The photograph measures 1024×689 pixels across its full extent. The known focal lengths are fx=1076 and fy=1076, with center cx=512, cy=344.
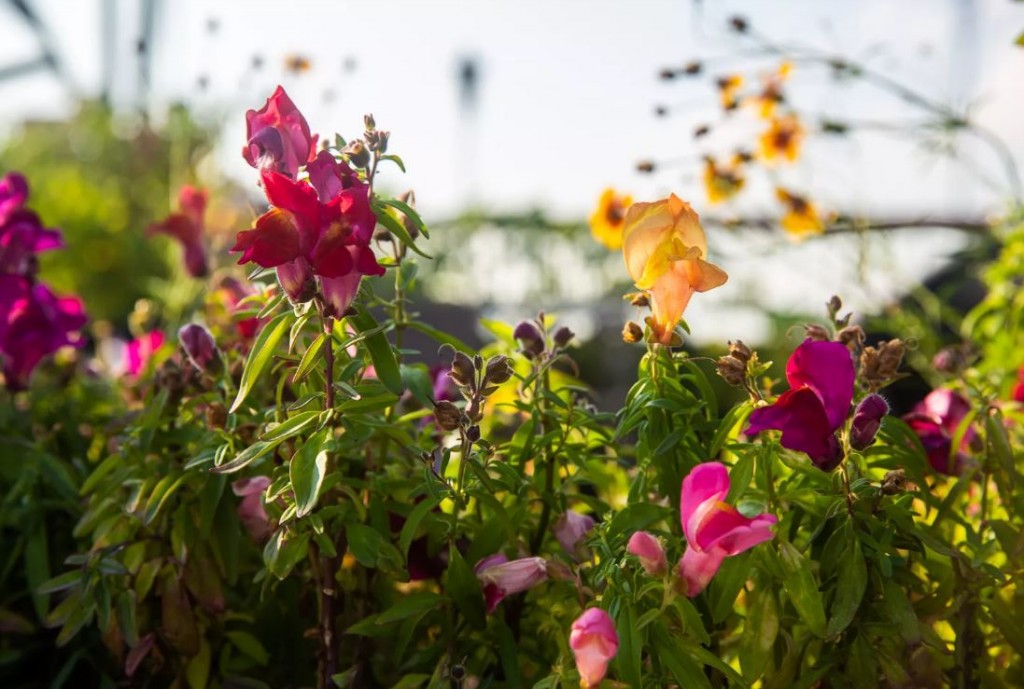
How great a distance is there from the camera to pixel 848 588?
2.34 ft

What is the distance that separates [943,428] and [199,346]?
2.15 ft

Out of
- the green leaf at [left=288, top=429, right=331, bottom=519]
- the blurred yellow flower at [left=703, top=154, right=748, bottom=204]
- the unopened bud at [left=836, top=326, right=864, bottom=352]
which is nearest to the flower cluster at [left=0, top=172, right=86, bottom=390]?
the green leaf at [left=288, top=429, right=331, bottom=519]

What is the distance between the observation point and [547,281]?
4316 millimetres

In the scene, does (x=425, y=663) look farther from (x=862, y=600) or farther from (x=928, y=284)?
(x=928, y=284)

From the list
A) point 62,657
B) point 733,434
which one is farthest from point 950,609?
point 62,657

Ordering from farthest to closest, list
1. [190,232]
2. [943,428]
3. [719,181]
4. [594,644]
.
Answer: [719,181] → [190,232] → [943,428] → [594,644]

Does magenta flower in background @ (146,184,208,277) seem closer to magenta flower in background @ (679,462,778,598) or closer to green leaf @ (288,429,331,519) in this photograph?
green leaf @ (288,429,331,519)

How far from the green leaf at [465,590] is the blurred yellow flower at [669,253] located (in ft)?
0.76

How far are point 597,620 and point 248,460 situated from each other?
255mm

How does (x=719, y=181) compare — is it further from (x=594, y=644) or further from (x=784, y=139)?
(x=594, y=644)

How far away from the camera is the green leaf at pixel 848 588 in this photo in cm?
71

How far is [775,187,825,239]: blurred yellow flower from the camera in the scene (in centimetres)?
192

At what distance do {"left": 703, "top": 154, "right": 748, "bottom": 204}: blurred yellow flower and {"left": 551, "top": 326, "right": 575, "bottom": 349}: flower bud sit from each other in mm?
1045

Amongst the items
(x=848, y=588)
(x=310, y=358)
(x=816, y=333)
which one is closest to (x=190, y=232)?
(x=310, y=358)
